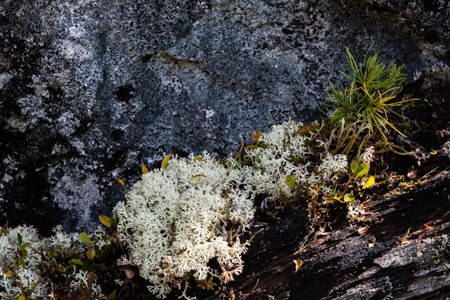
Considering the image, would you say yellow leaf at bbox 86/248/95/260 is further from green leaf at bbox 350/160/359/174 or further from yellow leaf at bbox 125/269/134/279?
green leaf at bbox 350/160/359/174

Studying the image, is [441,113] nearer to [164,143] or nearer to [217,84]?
[217,84]

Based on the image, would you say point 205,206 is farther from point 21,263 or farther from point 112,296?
point 21,263

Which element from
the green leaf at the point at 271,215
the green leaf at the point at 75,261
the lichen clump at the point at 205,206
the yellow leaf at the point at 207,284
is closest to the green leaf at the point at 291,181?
the lichen clump at the point at 205,206

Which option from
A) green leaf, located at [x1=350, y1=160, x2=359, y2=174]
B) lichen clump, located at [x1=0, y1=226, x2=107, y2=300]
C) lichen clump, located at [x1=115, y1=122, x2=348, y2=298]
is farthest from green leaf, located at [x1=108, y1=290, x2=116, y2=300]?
green leaf, located at [x1=350, y1=160, x2=359, y2=174]

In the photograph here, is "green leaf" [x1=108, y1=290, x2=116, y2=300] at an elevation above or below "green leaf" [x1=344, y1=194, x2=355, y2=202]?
below

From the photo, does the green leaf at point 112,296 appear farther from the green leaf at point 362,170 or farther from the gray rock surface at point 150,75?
the green leaf at point 362,170

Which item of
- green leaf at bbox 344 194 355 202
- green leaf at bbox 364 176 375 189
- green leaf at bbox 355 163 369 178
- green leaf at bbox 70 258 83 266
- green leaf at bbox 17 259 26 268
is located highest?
green leaf at bbox 355 163 369 178

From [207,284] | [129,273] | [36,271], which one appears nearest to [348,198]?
[207,284]
